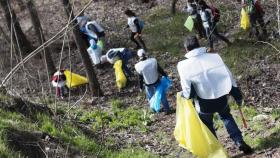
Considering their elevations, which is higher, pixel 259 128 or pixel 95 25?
pixel 95 25

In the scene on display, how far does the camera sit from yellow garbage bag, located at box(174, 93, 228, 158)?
679 centimetres

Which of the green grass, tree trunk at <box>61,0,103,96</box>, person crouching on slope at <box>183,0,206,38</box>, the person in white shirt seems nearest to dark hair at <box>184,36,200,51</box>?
the green grass

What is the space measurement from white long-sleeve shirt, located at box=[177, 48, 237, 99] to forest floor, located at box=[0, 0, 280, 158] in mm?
1052

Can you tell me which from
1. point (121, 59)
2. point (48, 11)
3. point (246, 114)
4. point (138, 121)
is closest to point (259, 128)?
point (246, 114)

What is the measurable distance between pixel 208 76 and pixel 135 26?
9495 mm

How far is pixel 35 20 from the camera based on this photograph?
15500mm

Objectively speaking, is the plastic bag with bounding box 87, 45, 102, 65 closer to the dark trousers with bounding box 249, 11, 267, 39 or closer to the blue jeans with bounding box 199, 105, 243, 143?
the dark trousers with bounding box 249, 11, 267, 39

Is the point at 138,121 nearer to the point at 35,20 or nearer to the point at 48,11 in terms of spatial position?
the point at 35,20

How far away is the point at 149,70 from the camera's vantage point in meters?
11.3

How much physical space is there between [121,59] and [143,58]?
3.15 m

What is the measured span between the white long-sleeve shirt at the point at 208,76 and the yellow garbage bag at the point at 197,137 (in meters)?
0.35

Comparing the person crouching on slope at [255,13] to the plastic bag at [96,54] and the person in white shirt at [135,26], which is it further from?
the plastic bag at [96,54]

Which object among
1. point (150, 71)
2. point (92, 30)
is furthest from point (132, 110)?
point (92, 30)

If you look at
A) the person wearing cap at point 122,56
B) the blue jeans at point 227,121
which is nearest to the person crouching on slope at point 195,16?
the person wearing cap at point 122,56
